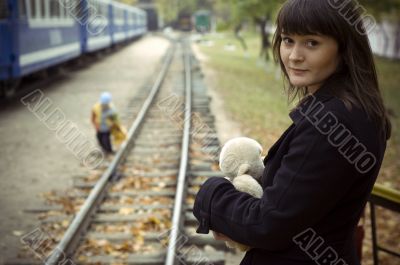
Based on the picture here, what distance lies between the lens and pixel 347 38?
1358mm

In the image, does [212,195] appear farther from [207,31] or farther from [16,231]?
[207,31]

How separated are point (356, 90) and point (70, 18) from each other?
16.4m

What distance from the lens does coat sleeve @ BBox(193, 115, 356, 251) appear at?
124cm

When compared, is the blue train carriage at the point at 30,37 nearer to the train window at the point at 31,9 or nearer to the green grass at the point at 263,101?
the train window at the point at 31,9

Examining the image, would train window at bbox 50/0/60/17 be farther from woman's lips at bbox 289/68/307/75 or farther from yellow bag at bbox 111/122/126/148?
woman's lips at bbox 289/68/307/75

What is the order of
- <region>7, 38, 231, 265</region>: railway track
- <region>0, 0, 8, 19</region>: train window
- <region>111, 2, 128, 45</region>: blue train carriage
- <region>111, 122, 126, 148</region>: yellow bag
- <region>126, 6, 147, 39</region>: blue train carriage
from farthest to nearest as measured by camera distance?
<region>126, 6, 147, 39</region>: blue train carriage
<region>111, 2, 128, 45</region>: blue train carriage
<region>0, 0, 8, 19</region>: train window
<region>111, 122, 126, 148</region>: yellow bag
<region>7, 38, 231, 265</region>: railway track

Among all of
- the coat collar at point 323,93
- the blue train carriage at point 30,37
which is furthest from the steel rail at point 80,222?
the blue train carriage at point 30,37

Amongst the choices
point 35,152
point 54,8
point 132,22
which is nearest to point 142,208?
point 35,152

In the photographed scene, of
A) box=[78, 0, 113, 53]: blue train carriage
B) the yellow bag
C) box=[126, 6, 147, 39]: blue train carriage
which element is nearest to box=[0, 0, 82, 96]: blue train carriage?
box=[78, 0, 113, 53]: blue train carriage

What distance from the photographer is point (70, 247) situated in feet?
13.7

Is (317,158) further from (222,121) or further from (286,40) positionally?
(222,121)

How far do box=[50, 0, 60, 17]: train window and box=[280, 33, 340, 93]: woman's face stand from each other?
1401 centimetres

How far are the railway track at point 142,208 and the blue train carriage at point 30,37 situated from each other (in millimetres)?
3811

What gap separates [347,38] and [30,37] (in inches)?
464
